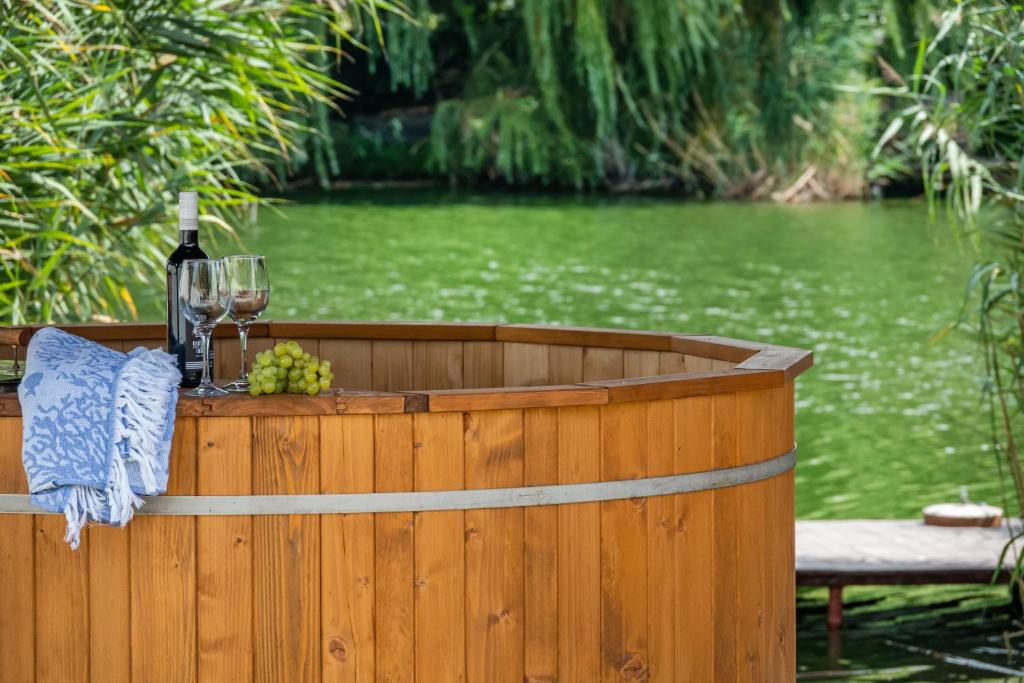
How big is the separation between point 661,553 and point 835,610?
2.44 meters

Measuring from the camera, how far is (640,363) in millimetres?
3723

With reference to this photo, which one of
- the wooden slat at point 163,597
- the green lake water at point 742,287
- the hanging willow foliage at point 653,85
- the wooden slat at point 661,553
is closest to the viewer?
the wooden slat at point 163,597

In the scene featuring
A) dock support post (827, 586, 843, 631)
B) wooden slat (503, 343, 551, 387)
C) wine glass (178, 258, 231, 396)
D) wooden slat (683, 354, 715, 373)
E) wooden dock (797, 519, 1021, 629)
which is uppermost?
wine glass (178, 258, 231, 396)

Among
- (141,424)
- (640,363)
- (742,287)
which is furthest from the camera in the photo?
(742,287)

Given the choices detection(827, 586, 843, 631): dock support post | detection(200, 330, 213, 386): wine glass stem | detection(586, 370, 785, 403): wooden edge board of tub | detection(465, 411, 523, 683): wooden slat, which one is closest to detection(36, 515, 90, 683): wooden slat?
detection(200, 330, 213, 386): wine glass stem

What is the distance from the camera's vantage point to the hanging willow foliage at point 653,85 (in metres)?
16.2

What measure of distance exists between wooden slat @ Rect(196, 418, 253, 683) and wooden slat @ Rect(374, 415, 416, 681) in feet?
0.69

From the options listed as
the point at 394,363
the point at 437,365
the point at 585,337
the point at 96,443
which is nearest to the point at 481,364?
Answer: the point at 437,365

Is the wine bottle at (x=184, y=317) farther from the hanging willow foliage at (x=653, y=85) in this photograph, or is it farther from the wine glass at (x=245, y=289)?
the hanging willow foliage at (x=653, y=85)

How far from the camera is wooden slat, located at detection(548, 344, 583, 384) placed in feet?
12.6

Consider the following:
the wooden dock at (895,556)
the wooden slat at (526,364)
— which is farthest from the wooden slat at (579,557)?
the wooden dock at (895,556)

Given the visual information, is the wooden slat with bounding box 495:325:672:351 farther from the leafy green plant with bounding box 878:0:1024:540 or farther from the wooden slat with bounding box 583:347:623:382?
the leafy green plant with bounding box 878:0:1024:540

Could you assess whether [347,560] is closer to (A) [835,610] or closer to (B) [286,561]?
(B) [286,561]

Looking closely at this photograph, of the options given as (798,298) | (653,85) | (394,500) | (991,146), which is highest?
(653,85)
